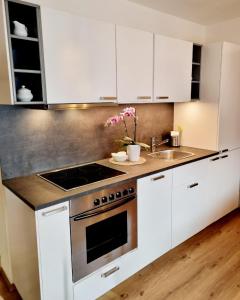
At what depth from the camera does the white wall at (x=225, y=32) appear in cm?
295

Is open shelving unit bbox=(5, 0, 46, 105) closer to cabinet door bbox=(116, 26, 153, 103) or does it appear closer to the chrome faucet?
cabinet door bbox=(116, 26, 153, 103)

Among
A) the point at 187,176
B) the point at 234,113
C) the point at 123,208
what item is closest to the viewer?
the point at 123,208

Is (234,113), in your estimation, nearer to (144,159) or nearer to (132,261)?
(144,159)

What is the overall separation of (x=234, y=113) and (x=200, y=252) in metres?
1.60

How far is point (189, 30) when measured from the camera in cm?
306

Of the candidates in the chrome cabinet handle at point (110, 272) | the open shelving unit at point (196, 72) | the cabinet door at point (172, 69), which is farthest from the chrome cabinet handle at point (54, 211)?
the open shelving unit at point (196, 72)

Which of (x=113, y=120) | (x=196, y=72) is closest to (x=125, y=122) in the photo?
(x=113, y=120)

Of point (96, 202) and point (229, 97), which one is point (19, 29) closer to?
point (96, 202)

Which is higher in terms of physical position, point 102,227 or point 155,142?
point 155,142

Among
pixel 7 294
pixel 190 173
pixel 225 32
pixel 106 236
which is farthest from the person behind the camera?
pixel 225 32

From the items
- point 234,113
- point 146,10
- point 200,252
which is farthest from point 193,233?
point 146,10

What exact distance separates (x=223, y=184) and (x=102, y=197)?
5.87 ft

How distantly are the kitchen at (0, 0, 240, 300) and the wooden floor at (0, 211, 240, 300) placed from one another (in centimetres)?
2

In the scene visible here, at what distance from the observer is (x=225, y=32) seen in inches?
120
